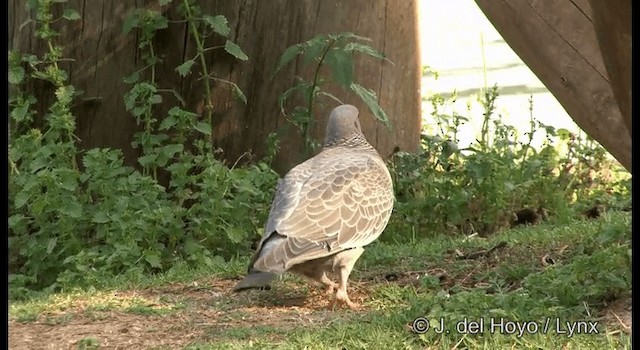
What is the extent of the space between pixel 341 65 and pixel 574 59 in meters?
2.45

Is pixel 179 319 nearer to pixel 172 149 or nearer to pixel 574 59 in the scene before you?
pixel 574 59

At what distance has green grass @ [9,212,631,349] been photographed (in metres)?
4.49

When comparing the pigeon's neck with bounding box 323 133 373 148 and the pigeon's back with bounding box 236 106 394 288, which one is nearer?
the pigeon's back with bounding box 236 106 394 288

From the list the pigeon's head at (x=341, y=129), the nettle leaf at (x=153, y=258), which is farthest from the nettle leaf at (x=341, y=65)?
the nettle leaf at (x=153, y=258)

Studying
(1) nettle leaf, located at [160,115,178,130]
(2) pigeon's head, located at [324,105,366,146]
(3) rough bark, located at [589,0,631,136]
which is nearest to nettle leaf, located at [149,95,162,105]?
(1) nettle leaf, located at [160,115,178,130]

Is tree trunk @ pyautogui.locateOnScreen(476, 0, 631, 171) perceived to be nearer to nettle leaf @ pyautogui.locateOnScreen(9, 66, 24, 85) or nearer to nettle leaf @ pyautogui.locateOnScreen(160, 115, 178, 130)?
nettle leaf @ pyautogui.locateOnScreen(160, 115, 178, 130)

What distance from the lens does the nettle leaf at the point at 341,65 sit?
6.90m

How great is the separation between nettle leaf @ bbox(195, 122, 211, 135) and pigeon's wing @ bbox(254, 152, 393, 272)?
154 cm

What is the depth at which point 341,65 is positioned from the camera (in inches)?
272

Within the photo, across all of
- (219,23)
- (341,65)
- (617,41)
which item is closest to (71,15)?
(219,23)

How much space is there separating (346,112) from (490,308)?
6.05ft

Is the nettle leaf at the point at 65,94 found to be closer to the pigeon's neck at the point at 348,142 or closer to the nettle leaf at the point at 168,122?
the nettle leaf at the point at 168,122
